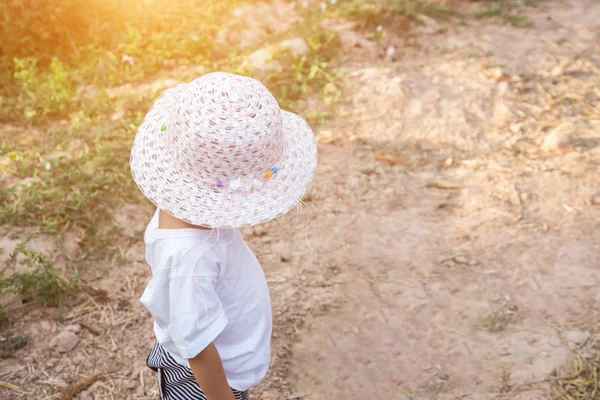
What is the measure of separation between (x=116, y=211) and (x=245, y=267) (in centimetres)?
184

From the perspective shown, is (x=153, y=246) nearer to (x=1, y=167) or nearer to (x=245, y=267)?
(x=245, y=267)

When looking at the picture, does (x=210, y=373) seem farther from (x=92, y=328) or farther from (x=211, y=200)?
Answer: (x=92, y=328)

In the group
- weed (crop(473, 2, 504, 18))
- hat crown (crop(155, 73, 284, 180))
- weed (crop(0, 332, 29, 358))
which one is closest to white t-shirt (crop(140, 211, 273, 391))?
hat crown (crop(155, 73, 284, 180))

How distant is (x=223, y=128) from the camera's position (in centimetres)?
129

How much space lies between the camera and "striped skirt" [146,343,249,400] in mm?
1612

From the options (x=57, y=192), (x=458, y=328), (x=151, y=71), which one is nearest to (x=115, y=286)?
(x=57, y=192)

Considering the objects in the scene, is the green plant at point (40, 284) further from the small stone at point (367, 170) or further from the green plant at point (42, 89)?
the small stone at point (367, 170)

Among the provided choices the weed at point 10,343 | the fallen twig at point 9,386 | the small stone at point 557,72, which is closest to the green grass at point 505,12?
the small stone at point 557,72

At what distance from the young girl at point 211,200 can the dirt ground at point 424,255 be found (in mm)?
1040

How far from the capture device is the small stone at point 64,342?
244 cm

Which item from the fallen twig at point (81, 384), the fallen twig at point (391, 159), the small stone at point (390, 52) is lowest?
the fallen twig at point (81, 384)

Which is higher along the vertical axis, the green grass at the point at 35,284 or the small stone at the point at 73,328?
the green grass at the point at 35,284

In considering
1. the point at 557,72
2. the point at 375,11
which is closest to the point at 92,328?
the point at 375,11

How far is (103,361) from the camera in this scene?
8.02 ft
